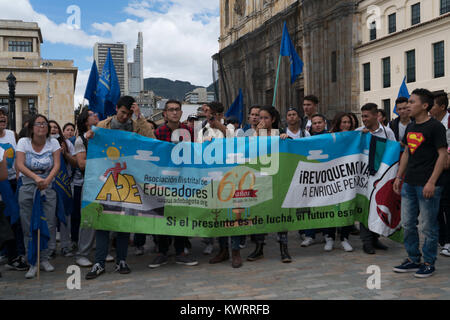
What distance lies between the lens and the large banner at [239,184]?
238 inches

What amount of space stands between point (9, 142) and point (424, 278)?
237 inches

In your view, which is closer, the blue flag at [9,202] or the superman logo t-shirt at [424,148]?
the superman logo t-shirt at [424,148]

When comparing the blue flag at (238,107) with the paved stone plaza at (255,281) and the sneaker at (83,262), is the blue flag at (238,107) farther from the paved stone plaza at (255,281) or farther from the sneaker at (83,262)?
the sneaker at (83,262)

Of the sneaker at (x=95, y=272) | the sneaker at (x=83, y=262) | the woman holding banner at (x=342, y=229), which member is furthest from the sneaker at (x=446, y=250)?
the sneaker at (x=83, y=262)

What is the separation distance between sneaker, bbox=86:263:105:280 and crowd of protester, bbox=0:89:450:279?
1cm

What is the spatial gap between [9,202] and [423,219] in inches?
214

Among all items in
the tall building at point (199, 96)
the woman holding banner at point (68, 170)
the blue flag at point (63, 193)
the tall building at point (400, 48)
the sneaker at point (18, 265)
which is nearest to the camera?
the sneaker at point (18, 265)

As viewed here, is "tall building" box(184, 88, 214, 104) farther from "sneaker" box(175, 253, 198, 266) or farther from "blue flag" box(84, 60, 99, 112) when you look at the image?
"sneaker" box(175, 253, 198, 266)

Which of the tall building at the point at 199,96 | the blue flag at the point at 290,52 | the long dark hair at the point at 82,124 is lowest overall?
the long dark hair at the point at 82,124

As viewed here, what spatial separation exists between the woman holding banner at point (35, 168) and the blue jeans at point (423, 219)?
4704 mm

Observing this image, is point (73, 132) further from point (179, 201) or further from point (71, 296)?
point (71, 296)

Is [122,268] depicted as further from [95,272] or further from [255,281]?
[255,281]

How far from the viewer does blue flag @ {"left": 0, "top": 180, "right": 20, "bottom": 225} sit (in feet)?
19.6

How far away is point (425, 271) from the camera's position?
5.35 metres
